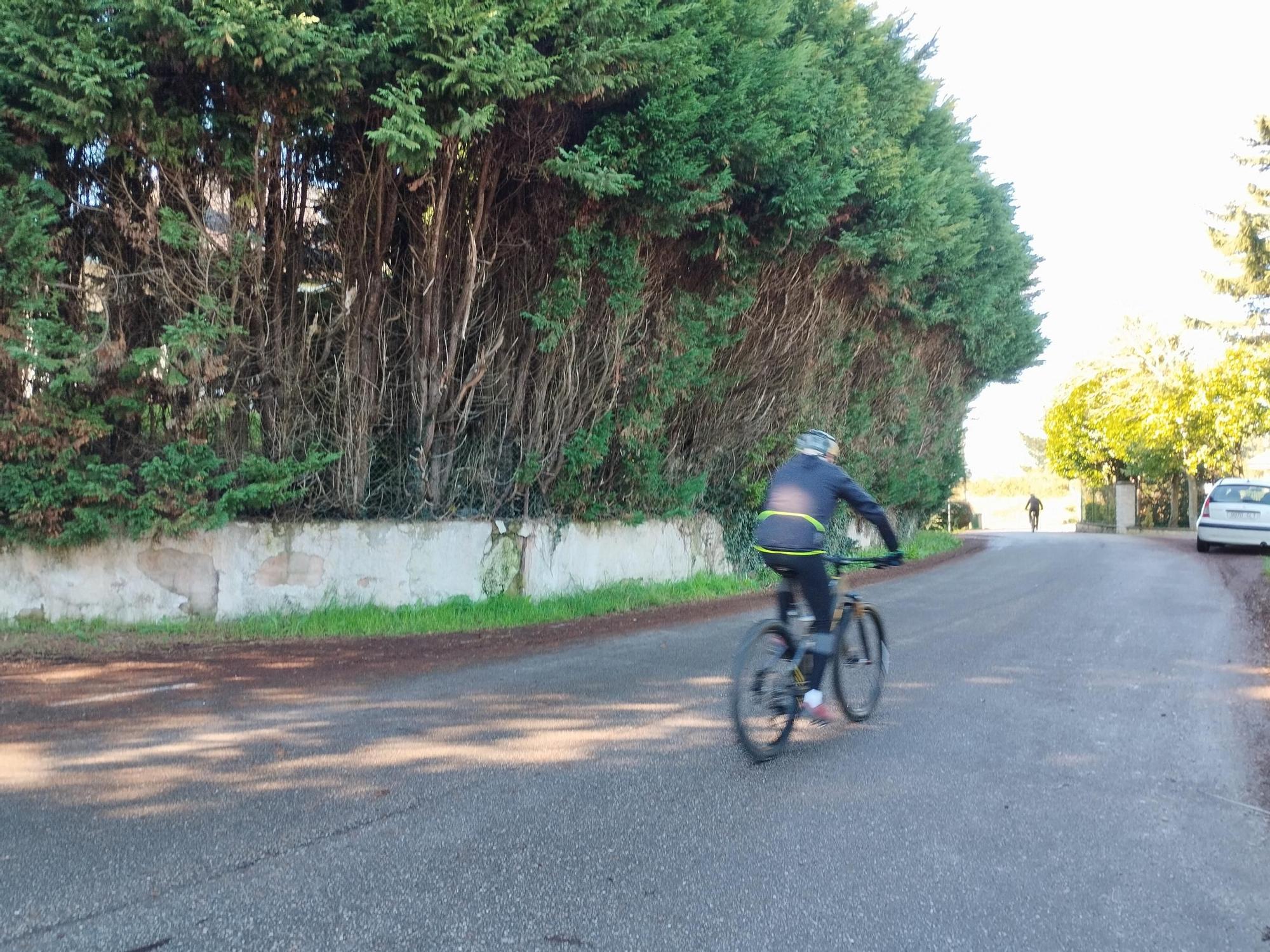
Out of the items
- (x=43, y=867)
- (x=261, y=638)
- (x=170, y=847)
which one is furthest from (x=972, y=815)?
(x=261, y=638)

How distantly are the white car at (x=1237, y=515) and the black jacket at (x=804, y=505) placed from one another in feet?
59.5

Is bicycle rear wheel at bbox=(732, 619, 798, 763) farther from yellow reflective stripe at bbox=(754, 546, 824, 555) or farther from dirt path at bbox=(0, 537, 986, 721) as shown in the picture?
dirt path at bbox=(0, 537, 986, 721)

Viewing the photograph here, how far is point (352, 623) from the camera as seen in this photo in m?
9.68

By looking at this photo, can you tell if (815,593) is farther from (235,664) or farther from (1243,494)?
(1243,494)

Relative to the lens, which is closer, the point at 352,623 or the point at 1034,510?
the point at 352,623

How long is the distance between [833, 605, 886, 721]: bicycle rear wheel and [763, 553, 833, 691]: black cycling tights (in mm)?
279

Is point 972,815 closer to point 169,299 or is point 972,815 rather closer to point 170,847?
point 170,847

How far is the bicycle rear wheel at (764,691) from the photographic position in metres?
5.36

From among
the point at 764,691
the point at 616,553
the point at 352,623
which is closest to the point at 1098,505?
the point at 616,553

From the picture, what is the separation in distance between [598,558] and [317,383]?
4.06 metres

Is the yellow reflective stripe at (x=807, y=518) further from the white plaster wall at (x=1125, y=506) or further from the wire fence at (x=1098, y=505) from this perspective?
the wire fence at (x=1098, y=505)

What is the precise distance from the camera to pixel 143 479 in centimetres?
905

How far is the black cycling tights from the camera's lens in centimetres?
563

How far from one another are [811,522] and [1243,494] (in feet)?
62.4
